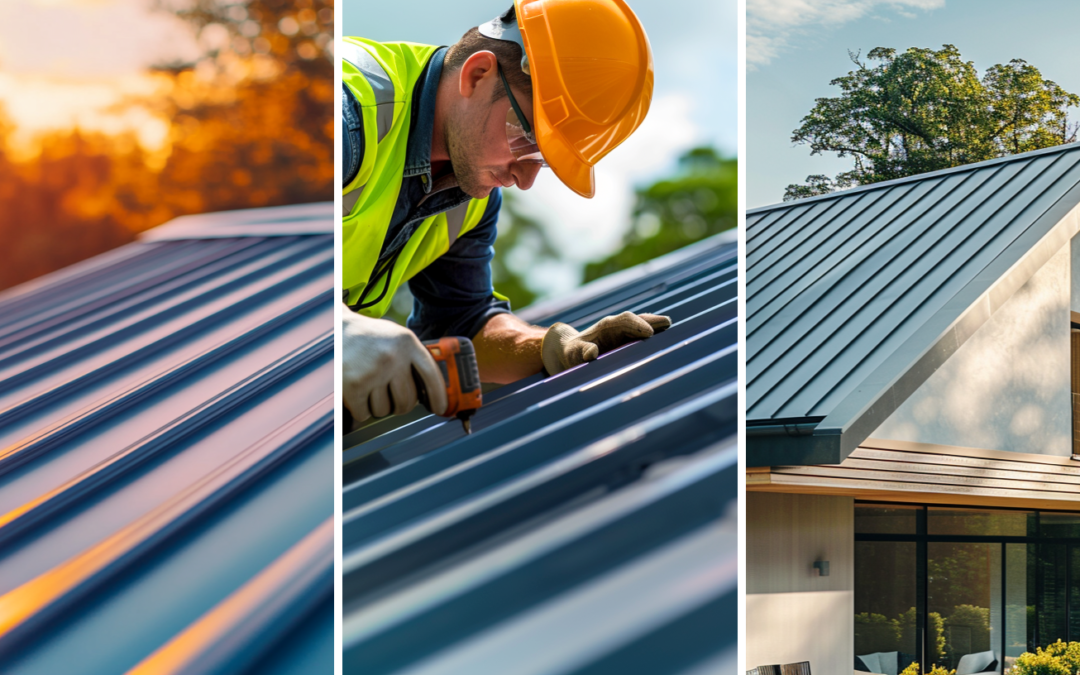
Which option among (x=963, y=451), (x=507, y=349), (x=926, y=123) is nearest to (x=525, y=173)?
(x=507, y=349)

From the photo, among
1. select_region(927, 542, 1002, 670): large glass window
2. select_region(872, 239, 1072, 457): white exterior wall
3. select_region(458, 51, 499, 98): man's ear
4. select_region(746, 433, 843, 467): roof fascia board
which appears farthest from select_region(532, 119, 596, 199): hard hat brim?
select_region(927, 542, 1002, 670): large glass window

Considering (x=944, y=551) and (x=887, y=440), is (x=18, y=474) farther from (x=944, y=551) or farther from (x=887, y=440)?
(x=944, y=551)

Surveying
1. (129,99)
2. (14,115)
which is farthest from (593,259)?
(14,115)

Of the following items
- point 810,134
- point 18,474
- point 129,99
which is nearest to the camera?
point 18,474

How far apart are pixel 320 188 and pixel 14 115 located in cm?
223

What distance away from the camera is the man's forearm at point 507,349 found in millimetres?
2443

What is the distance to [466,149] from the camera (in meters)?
2.25

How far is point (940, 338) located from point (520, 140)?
2.77 meters

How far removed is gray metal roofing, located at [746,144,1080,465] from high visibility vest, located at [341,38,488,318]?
7.78 ft

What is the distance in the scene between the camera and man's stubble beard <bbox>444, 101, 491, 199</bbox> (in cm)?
223

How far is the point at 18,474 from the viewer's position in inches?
62.4

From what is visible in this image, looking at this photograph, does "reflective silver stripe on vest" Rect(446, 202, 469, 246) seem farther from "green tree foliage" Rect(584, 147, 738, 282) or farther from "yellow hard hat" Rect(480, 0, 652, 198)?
"green tree foliage" Rect(584, 147, 738, 282)

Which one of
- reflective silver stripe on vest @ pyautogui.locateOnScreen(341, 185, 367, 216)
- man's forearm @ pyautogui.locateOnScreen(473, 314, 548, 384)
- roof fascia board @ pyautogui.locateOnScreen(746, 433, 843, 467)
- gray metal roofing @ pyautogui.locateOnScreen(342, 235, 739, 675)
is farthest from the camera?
roof fascia board @ pyautogui.locateOnScreen(746, 433, 843, 467)

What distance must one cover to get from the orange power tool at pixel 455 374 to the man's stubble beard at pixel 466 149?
0.75 meters
